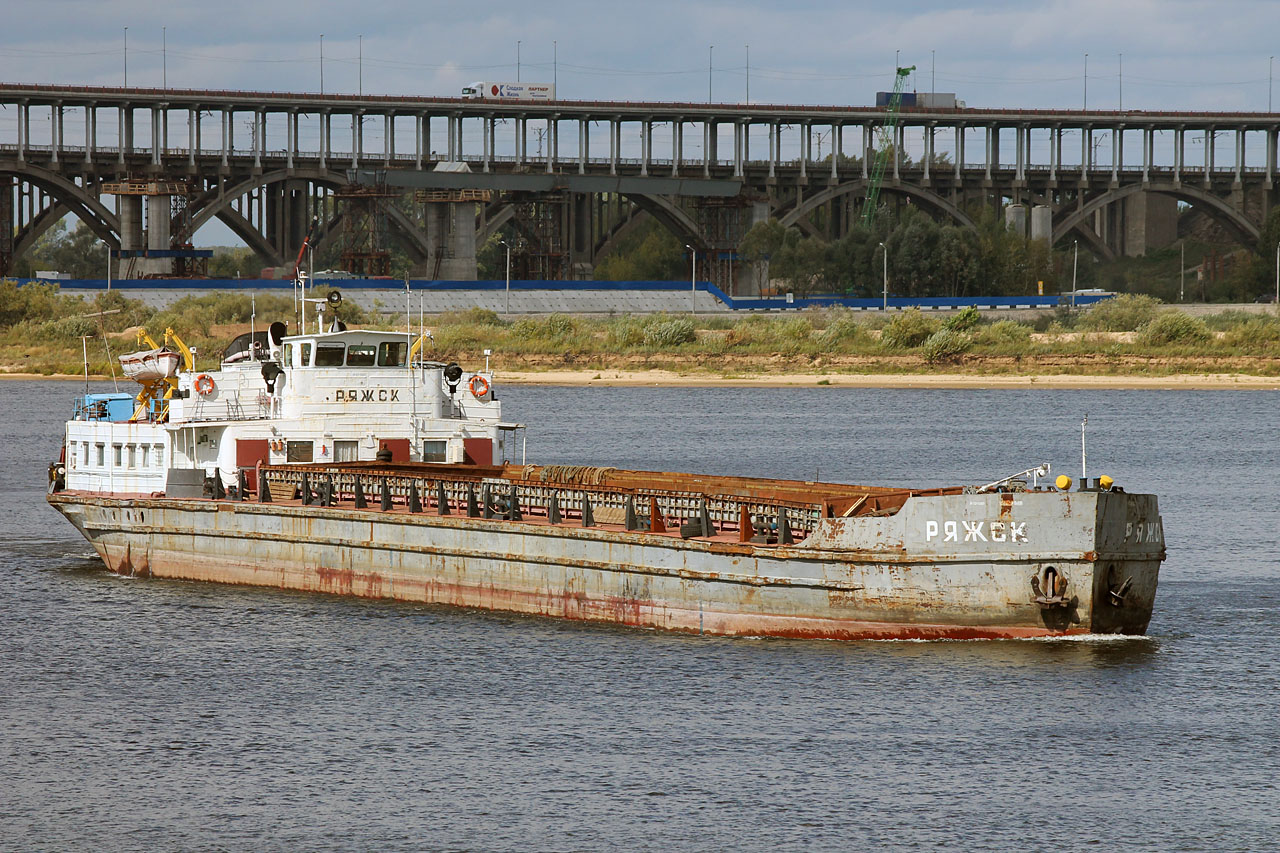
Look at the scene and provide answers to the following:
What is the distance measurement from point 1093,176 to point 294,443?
486ft

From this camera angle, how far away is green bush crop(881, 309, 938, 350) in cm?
12162

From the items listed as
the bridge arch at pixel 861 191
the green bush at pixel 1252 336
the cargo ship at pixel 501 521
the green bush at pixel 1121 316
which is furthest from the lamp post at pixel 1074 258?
the cargo ship at pixel 501 521

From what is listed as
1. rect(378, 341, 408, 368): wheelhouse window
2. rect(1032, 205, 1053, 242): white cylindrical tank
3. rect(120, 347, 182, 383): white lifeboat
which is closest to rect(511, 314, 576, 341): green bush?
rect(1032, 205, 1053, 242): white cylindrical tank

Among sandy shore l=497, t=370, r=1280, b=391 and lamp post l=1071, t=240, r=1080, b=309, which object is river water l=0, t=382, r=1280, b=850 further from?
lamp post l=1071, t=240, r=1080, b=309

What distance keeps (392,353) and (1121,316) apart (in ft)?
320

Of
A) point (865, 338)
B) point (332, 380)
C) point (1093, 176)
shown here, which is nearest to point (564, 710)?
point (332, 380)

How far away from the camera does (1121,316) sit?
414ft

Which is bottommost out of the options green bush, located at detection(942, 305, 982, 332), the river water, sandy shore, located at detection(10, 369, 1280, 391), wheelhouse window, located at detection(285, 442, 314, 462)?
the river water

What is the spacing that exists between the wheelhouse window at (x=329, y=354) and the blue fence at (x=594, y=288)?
9688cm

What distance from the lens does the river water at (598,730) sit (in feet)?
74.1

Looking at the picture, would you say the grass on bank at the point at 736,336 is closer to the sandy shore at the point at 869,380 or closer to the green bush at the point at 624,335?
the green bush at the point at 624,335

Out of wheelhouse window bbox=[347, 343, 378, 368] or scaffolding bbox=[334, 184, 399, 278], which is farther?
scaffolding bbox=[334, 184, 399, 278]

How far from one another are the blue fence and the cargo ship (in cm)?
9445

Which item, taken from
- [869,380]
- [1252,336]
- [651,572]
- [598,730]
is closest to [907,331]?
[869,380]
